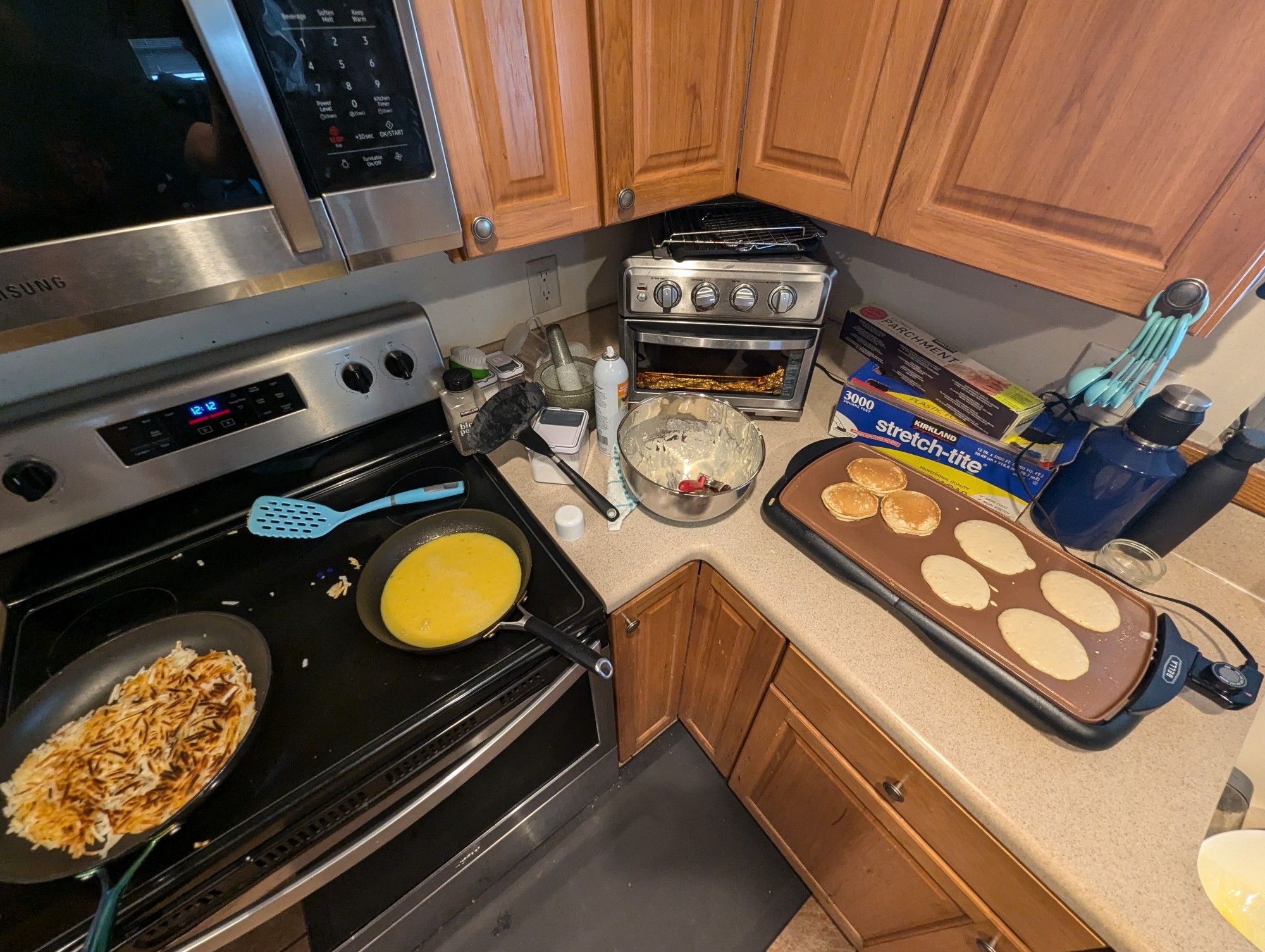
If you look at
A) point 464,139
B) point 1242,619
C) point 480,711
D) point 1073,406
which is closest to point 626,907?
point 480,711

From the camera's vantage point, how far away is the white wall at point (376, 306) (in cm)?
71

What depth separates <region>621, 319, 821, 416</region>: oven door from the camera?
948 mm

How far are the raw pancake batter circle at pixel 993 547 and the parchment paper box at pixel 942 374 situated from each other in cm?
18

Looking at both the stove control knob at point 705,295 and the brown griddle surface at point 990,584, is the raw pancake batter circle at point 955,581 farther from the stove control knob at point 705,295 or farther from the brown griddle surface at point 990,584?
the stove control knob at point 705,295

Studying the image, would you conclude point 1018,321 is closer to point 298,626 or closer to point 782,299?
point 782,299

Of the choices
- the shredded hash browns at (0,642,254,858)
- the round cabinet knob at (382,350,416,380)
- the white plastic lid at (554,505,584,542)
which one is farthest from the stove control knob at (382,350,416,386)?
the shredded hash browns at (0,642,254,858)

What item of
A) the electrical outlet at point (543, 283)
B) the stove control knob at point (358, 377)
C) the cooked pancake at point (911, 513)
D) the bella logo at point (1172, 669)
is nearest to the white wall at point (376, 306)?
the electrical outlet at point (543, 283)

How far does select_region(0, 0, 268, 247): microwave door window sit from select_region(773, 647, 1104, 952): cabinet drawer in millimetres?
927

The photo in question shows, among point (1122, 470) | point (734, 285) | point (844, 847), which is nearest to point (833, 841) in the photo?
point (844, 847)

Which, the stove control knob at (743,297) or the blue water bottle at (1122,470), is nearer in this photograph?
the blue water bottle at (1122,470)

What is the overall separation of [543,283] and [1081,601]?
1.12 metres

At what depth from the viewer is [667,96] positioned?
74 cm

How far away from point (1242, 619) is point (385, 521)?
1340 millimetres

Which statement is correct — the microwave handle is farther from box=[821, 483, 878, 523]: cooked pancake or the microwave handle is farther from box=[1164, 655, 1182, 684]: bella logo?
box=[1164, 655, 1182, 684]: bella logo
